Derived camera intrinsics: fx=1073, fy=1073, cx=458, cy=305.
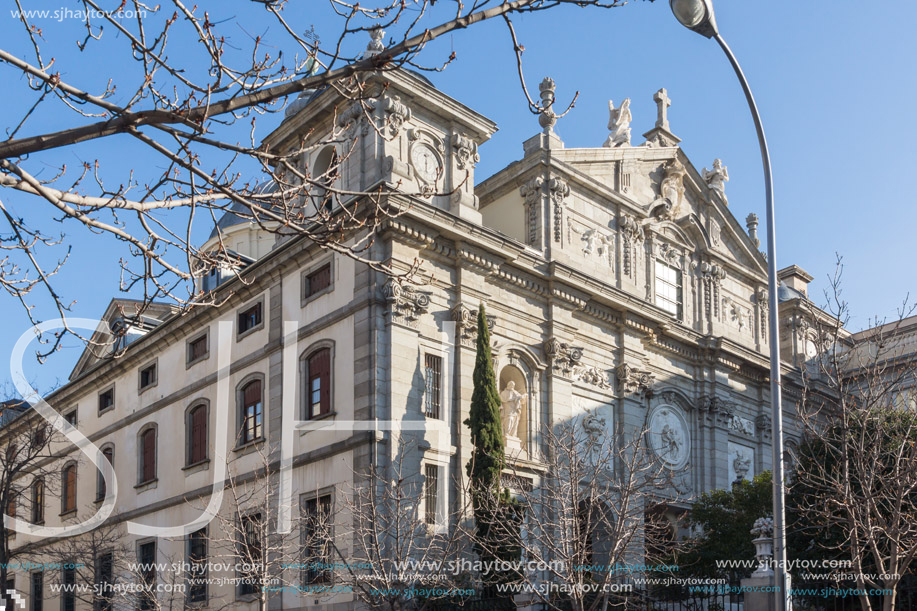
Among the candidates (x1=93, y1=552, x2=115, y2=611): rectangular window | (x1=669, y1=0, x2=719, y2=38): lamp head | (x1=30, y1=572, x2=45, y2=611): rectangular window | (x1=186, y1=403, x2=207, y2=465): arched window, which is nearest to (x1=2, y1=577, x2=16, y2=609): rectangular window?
(x1=30, y1=572, x2=45, y2=611): rectangular window

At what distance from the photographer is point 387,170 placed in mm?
29062

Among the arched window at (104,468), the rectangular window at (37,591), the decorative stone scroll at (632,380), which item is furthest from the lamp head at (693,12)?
the rectangular window at (37,591)

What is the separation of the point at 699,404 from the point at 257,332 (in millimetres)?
16293

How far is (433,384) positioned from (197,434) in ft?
32.6

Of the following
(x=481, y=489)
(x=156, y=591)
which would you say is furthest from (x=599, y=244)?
(x=156, y=591)

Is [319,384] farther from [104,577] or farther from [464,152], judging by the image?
[104,577]

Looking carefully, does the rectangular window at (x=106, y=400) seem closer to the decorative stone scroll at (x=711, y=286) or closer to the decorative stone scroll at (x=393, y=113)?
the decorative stone scroll at (x=393, y=113)

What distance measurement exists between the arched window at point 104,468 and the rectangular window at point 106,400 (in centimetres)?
172

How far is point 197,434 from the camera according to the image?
3484 cm

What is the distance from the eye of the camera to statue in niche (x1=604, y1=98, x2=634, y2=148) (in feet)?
129

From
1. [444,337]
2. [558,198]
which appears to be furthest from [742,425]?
[444,337]

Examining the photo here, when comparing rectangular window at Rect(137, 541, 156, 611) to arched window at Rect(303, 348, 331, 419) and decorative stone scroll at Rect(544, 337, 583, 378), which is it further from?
decorative stone scroll at Rect(544, 337, 583, 378)

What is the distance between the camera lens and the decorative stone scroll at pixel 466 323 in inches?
1166

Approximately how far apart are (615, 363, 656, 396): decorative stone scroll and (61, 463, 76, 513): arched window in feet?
74.8
